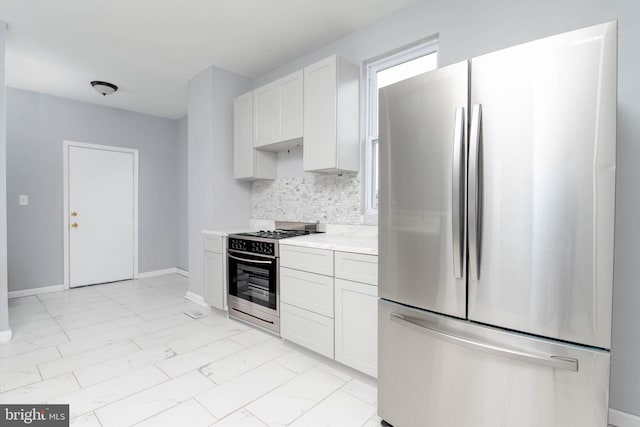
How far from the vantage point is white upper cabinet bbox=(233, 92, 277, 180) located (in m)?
3.40

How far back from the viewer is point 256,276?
2834mm

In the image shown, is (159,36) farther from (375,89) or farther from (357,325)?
(357,325)

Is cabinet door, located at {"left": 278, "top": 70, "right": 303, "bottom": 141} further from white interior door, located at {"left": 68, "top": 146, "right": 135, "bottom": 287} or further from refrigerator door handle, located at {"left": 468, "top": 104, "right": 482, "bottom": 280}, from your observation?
white interior door, located at {"left": 68, "top": 146, "right": 135, "bottom": 287}

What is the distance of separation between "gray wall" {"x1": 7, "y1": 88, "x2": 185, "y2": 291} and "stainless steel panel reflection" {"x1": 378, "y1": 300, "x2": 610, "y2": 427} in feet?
15.6

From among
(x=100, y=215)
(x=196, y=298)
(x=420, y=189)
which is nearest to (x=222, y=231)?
(x=196, y=298)

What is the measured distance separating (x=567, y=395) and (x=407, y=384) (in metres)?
0.63

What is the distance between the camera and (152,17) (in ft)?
8.34

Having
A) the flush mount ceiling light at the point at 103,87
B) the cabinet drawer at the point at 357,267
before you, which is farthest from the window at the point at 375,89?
the flush mount ceiling light at the point at 103,87

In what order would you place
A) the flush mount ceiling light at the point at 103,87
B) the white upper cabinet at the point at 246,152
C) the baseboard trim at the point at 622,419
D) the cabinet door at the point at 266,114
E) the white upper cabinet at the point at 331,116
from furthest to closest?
the flush mount ceiling light at the point at 103,87, the white upper cabinet at the point at 246,152, the cabinet door at the point at 266,114, the white upper cabinet at the point at 331,116, the baseboard trim at the point at 622,419

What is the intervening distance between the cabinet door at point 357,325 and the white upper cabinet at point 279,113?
154 cm

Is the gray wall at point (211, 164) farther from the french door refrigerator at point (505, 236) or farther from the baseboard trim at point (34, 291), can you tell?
the french door refrigerator at point (505, 236)

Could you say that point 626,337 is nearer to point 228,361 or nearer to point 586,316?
point 586,316

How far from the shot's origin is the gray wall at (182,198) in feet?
17.4

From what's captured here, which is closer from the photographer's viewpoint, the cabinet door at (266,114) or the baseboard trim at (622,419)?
the baseboard trim at (622,419)
